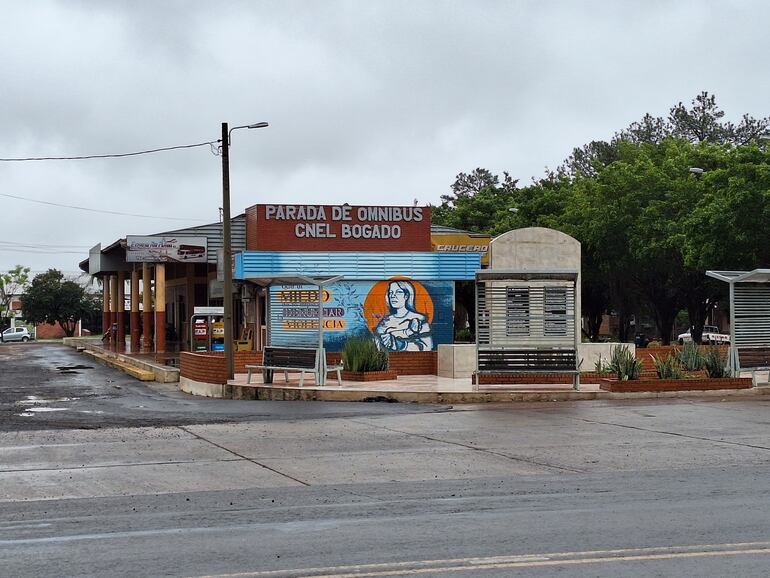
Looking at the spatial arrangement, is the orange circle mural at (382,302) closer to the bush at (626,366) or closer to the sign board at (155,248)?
the sign board at (155,248)

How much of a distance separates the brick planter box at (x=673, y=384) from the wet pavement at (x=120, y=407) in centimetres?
415

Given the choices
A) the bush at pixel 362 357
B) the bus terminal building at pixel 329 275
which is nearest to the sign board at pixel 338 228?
the bus terminal building at pixel 329 275

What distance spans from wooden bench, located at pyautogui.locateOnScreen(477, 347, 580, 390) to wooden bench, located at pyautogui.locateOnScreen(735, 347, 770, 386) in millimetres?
4092

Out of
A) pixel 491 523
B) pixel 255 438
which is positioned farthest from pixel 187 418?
pixel 491 523

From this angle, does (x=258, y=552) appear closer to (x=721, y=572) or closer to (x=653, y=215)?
(x=721, y=572)

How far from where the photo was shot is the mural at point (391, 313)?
31594 mm

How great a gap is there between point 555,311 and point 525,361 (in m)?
1.94

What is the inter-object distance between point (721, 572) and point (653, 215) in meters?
39.8

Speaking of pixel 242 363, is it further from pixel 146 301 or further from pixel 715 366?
pixel 146 301

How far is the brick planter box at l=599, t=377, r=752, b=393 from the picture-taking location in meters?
21.5

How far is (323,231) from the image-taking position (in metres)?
35.7

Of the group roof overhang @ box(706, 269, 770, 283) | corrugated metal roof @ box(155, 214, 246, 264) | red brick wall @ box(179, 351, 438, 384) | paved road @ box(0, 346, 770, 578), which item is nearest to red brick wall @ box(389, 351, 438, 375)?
red brick wall @ box(179, 351, 438, 384)

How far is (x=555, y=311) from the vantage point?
77.2ft

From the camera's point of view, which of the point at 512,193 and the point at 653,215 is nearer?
the point at 653,215
